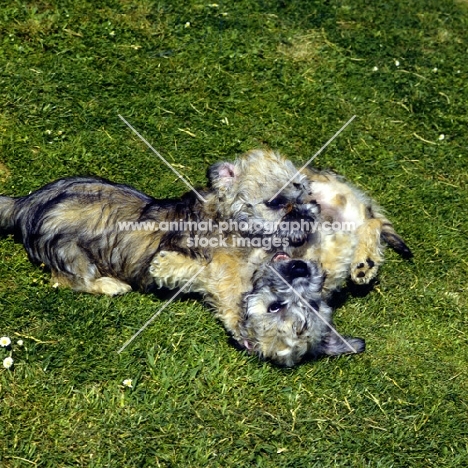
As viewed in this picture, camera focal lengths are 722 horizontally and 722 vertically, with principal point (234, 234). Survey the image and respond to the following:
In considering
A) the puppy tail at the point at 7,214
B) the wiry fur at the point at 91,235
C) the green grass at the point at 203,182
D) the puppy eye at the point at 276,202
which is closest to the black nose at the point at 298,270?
the puppy eye at the point at 276,202

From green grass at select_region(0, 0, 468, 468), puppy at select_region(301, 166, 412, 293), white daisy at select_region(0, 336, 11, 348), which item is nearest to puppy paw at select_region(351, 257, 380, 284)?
puppy at select_region(301, 166, 412, 293)

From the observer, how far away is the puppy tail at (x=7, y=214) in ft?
19.3

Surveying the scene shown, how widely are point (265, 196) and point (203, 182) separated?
1219 millimetres

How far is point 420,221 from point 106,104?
335 cm

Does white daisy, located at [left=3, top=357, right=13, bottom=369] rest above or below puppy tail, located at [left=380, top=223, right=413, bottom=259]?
above

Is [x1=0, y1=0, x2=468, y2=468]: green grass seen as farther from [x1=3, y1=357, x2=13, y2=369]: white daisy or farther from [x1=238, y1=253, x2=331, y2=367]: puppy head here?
[x1=238, y1=253, x2=331, y2=367]: puppy head

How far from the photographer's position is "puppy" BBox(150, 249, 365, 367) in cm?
525

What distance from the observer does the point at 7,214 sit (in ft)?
19.3

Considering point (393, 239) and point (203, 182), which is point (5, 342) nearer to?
Answer: point (203, 182)

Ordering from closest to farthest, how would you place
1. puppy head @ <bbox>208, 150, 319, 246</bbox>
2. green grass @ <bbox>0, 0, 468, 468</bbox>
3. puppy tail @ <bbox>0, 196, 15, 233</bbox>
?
green grass @ <bbox>0, 0, 468, 468</bbox> → puppy head @ <bbox>208, 150, 319, 246</bbox> → puppy tail @ <bbox>0, 196, 15, 233</bbox>

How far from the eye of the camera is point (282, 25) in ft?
28.1

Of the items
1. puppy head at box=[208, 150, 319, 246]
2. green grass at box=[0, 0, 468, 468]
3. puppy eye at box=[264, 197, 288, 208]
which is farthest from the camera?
puppy eye at box=[264, 197, 288, 208]

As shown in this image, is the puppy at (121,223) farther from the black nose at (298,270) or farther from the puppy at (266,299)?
the black nose at (298,270)

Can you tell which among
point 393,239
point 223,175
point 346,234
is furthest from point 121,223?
point 393,239
